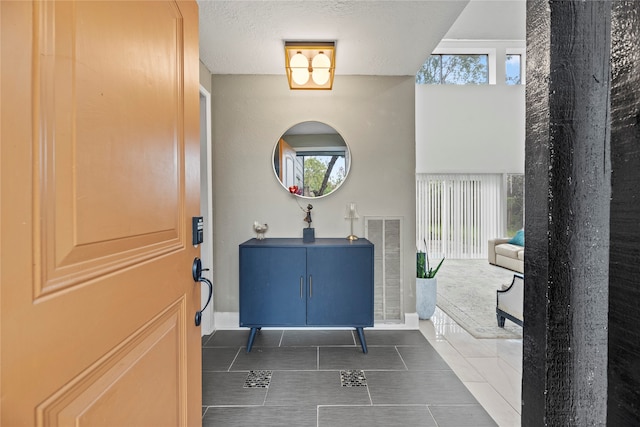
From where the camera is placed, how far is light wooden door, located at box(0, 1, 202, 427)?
46cm

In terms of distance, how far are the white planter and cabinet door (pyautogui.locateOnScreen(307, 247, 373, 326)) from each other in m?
0.94

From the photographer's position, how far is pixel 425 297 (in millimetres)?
3414

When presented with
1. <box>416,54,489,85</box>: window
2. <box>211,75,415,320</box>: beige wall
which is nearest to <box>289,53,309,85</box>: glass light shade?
<box>211,75,415,320</box>: beige wall

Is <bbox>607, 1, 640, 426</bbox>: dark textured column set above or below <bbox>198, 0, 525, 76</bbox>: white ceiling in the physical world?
below

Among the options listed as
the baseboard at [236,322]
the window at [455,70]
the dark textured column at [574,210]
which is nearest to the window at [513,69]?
the window at [455,70]

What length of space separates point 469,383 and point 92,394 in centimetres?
227

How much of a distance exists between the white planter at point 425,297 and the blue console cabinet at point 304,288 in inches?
36.9

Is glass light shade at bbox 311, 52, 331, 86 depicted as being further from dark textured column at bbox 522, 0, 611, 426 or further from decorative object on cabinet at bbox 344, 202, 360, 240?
dark textured column at bbox 522, 0, 611, 426

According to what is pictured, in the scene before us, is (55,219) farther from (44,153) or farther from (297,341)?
(297,341)

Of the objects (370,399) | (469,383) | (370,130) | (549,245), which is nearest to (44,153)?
(549,245)

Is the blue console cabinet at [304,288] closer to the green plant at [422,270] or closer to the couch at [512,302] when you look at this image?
the green plant at [422,270]

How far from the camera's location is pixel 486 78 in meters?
6.44

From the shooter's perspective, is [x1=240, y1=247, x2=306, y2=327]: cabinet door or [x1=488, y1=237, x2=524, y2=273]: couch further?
[x1=488, y1=237, x2=524, y2=273]: couch

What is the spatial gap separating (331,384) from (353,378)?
167 millimetres
